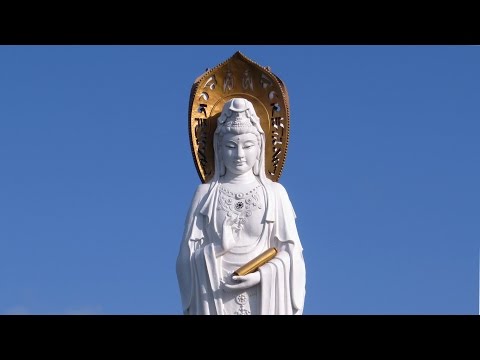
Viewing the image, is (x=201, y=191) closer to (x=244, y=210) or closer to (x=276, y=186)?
(x=244, y=210)

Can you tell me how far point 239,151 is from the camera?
23.6m

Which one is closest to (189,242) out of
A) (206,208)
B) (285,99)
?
(206,208)

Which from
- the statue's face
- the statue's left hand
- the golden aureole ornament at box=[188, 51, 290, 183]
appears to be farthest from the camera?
the golden aureole ornament at box=[188, 51, 290, 183]

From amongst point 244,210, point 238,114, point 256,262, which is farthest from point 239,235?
point 238,114

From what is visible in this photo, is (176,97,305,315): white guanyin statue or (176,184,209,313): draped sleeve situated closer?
(176,97,305,315): white guanyin statue

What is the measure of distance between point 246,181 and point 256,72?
4.69 feet

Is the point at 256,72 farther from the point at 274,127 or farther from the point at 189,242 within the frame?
the point at 189,242

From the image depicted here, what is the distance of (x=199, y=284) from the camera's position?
75.8ft

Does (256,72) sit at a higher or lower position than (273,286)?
higher

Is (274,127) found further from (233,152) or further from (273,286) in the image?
(273,286)

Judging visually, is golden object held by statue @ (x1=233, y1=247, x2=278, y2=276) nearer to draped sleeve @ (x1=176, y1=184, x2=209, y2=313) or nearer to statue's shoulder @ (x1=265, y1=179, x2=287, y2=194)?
draped sleeve @ (x1=176, y1=184, x2=209, y2=313)

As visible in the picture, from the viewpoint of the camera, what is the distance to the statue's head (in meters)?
23.6

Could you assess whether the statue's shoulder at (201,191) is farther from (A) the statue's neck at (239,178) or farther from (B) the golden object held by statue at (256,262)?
(B) the golden object held by statue at (256,262)

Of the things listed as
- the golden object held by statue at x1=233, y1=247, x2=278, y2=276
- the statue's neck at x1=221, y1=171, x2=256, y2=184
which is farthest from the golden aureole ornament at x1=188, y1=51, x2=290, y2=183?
the golden object held by statue at x1=233, y1=247, x2=278, y2=276
